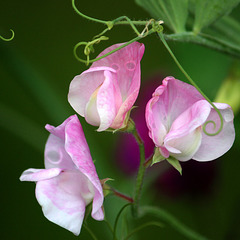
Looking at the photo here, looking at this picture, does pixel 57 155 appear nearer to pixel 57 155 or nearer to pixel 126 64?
pixel 57 155

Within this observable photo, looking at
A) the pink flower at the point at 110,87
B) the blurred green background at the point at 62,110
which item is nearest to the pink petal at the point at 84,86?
the pink flower at the point at 110,87

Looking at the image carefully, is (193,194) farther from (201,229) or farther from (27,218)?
(27,218)

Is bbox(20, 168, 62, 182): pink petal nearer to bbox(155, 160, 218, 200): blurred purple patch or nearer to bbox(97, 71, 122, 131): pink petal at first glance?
bbox(97, 71, 122, 131): pink petal

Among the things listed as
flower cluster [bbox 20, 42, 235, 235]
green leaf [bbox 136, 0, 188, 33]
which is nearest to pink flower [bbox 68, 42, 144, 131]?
flower cluster [bbox 20, 42, 235, 235]

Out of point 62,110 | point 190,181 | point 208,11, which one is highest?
point 208,11

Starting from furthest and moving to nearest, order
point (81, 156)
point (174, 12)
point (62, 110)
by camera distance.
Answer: point (62, 110), point (174, 12), point (81, 156)

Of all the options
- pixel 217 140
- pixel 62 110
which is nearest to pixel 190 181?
pixel 62 110

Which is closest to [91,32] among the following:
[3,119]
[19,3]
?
[19,3]
